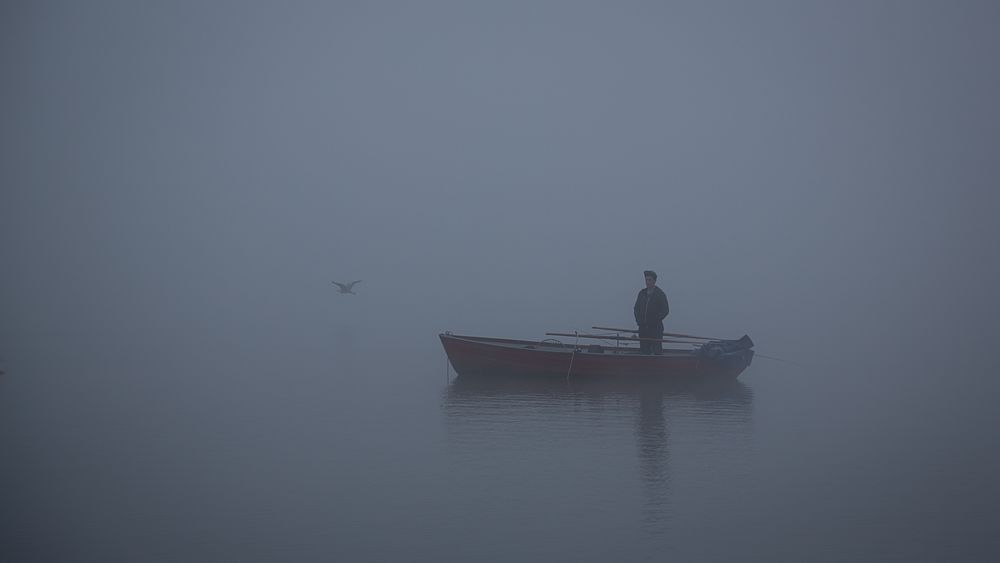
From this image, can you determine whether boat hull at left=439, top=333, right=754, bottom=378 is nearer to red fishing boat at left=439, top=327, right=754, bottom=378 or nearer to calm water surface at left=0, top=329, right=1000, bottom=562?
red fishing boat at left=439, top=327, right=754, bottom=378

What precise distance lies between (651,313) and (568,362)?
2.20 meters

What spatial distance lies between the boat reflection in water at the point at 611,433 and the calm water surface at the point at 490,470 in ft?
0.20

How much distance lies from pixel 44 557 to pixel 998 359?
2597cm

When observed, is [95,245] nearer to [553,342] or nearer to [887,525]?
[553,342]

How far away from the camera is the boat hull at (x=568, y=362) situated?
65.8 ft

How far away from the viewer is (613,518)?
9.82 metres

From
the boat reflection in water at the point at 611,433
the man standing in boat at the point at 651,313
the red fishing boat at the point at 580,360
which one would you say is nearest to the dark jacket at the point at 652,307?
the man standing in boat at the point at 651,313

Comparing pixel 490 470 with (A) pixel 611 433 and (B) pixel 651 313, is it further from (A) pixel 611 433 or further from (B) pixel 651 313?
(B) pixel 651 313

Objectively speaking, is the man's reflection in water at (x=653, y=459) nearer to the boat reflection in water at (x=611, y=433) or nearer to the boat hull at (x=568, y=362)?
the boat reflection in water at (x=611, y=433)

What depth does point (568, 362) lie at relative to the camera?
20219mm

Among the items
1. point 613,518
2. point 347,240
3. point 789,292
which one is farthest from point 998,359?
point 347,240

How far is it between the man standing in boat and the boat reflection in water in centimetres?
83

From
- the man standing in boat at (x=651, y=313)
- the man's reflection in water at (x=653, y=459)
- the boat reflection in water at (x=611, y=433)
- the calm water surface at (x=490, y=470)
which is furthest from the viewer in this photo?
the man standing in boat at (x=651, y=313)

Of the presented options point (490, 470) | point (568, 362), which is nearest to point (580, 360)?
point (568, 362)
